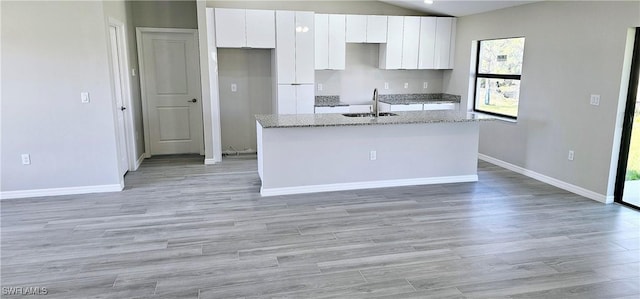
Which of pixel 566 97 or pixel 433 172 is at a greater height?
pixel 566 97

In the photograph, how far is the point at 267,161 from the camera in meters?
4.43

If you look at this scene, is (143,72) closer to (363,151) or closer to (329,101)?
(329,101)

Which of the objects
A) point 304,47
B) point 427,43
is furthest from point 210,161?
point 427,43

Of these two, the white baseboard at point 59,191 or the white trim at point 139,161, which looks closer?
the white baseboard at point 59,191


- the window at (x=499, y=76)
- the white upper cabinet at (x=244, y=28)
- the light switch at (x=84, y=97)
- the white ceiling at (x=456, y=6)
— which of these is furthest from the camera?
the white upper cabinet at (x=244, y=28)

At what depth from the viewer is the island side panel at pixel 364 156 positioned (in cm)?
447

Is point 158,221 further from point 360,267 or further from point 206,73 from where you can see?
point 206,73

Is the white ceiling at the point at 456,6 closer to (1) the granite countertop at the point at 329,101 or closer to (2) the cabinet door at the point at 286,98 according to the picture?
(1) the granite countertop at the point at 329,101

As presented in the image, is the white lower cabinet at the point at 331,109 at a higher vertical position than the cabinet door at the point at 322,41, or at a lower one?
lower

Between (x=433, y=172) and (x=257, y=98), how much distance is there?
10.0ft

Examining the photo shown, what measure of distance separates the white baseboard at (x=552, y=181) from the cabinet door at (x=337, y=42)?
259 centimetres

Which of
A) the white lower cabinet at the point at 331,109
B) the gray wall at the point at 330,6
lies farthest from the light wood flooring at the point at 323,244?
the gray wall at the point at 330,6

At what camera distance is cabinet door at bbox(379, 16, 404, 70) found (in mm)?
6504

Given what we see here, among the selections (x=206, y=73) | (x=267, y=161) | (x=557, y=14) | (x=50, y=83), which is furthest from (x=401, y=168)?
(x=50, y=83)
